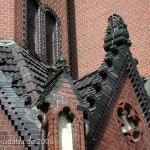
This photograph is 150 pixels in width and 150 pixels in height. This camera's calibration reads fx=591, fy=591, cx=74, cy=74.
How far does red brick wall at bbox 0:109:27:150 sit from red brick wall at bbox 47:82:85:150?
3.08 ft

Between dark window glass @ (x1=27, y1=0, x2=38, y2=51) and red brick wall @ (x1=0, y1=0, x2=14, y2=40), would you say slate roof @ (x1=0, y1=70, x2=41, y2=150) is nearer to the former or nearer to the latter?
red brick wall @ (x1=0, y1=0, x2=14, y2=40)

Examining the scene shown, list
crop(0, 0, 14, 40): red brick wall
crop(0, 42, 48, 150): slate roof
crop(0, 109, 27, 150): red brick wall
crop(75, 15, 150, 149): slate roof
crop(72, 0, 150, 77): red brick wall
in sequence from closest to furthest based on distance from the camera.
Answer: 1. crop(0, 109, 27, 150): red brick wall
2. crop(0, 42, 48, 150): slate roof
3. crop(75, 15, 150, 149): slate roof
4. crop(0, 0, 14, 40): red brick wall
5. crop(72, 0, 150, 77): red brick wall

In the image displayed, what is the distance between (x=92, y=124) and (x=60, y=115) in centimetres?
97

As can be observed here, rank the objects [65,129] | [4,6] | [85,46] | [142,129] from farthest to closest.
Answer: [85,46] < [4,6] < [142,129] < [65,129]

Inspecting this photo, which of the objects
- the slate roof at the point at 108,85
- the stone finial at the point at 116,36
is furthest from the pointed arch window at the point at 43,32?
the stone finial at the point at 116,36

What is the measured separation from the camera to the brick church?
10664 mm

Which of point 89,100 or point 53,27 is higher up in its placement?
point 53,27

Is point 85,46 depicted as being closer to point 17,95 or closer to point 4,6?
point 4,6

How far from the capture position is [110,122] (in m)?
12.1

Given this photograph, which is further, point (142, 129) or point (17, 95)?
point (142, 129)

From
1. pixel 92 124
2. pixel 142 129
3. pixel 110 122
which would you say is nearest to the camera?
pixel 92 124

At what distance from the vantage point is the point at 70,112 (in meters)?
10.6

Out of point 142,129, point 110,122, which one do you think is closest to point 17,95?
point 110,122

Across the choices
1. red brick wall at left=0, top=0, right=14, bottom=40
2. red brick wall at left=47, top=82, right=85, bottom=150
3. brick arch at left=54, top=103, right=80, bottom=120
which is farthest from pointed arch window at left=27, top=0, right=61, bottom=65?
brick arch at left=54, top=103, right=80, bottom=120
